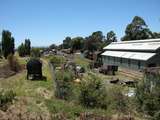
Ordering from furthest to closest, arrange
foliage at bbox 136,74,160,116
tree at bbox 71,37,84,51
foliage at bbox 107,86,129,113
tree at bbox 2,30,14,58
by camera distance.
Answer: tree at bbox 71,37,84,51
tree at bbox 2,30,14,58
foliage at bbox 107,86,129,113
foliage at bbox 136,74,160,116

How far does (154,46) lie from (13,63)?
26295 millimetres

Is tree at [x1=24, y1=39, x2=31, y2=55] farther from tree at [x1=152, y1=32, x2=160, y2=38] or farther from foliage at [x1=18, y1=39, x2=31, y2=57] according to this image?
tree at [x1=152, y1=32, x2=160, y2=38]

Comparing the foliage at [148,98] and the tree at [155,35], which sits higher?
the tree at [155,35]

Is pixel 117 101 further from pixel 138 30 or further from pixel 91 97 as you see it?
pixel 138 30

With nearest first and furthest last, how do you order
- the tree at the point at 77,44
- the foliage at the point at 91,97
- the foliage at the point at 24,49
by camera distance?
1. the foliage at the point at 91,97
2. the foliage at the point at 24,49
3. the tree at the point at 77,44

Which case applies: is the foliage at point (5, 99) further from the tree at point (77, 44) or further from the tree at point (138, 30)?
the tree at point (77, 44)

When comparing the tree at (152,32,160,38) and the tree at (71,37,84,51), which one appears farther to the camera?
the tree at (71,37,84,51)

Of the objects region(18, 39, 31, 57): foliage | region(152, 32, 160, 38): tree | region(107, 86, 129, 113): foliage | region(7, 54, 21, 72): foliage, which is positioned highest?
region(152, 32, 160, 38): tree

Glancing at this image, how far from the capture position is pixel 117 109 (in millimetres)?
16125

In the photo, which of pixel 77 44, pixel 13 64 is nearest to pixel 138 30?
pixel 77 44

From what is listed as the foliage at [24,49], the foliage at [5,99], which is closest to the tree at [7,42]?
the foliage at [24,49]

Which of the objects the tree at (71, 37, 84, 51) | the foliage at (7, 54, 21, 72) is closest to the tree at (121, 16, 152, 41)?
the tree at (71, 37, 84, 51)

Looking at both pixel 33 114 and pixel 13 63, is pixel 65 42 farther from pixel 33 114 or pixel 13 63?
pixel 33 114

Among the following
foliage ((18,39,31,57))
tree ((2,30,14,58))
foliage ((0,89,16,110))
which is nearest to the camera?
foliage ((0,89,16,110))
